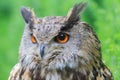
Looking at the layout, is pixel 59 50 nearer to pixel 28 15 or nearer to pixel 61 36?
pixel 61 36

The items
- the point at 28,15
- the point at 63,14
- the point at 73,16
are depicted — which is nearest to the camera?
the point at 73,16

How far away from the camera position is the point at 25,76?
8.94m

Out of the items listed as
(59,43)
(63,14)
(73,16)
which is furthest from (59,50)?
(63,14)

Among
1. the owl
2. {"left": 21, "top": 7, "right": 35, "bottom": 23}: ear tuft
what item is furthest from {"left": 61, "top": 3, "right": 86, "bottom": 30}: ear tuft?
{"left": 21, "top": 7, "right": 35, "bottom": 23}: ear tuft

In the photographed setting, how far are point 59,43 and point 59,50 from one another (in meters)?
0.07

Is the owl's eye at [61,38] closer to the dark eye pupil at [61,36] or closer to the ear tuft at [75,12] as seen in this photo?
the dark eye pupil at [61,36]

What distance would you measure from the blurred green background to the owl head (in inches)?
19.6

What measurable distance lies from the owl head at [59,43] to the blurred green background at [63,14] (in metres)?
0.50

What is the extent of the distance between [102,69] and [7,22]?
4.75m

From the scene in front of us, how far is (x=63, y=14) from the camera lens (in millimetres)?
11664

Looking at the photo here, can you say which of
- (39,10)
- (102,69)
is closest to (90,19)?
(39,10)

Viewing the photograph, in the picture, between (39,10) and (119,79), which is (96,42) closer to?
(119,79)

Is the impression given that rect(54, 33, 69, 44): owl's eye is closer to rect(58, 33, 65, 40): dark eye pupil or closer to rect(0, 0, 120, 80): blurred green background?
rect(58, 33, 65, 40): dark eye pupil

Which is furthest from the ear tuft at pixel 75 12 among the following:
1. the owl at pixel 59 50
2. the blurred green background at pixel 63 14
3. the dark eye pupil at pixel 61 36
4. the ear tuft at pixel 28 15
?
the blurred green background at pixel 63 14
